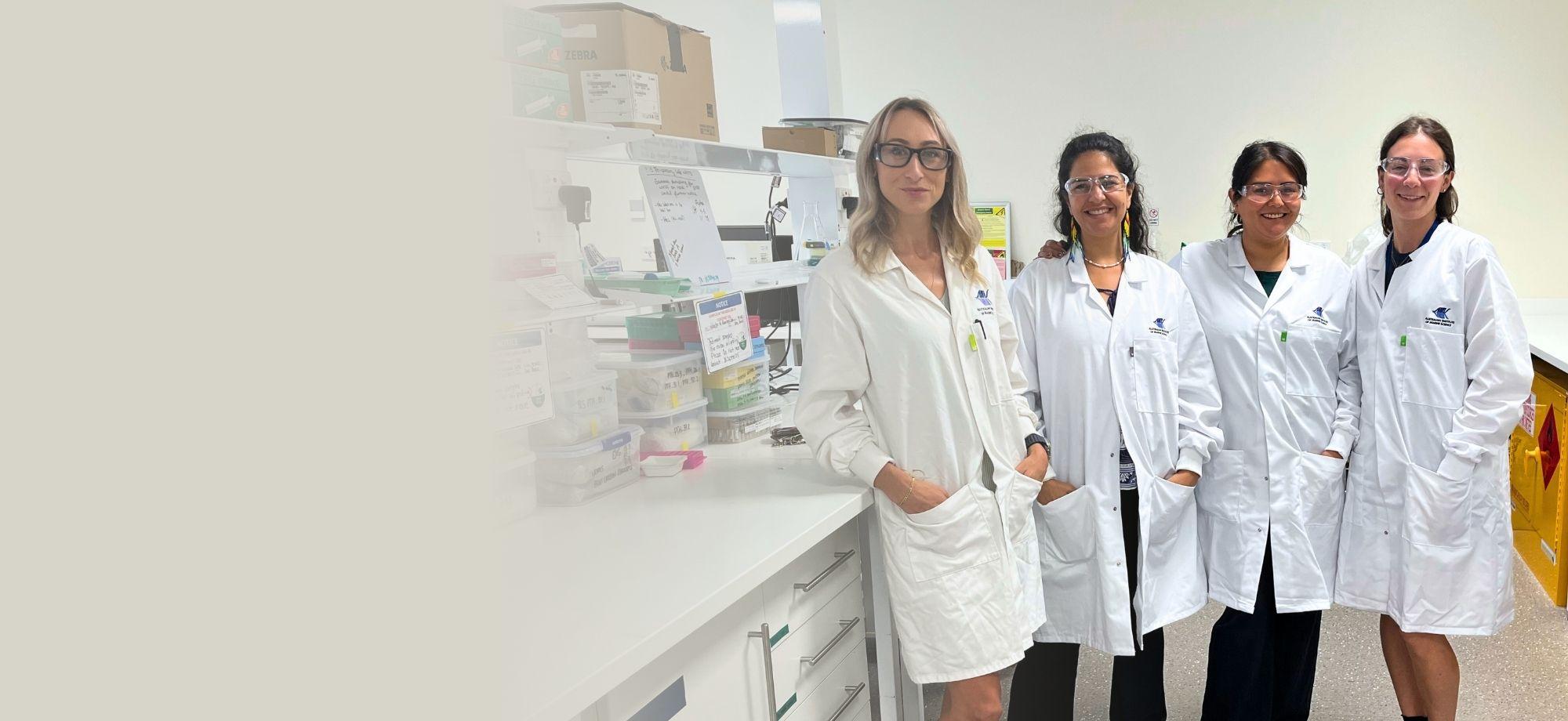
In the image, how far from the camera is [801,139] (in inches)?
96.9

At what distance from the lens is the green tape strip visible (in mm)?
1534

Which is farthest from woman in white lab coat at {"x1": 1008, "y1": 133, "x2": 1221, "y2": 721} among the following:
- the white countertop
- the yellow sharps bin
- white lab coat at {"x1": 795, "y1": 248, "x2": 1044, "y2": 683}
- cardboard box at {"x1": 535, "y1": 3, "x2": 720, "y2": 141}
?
the yellow sharps bin

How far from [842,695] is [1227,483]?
3.10 feet

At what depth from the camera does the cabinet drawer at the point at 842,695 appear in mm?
1640

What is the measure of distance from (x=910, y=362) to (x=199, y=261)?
1.48m

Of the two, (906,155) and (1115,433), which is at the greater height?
(906,155)

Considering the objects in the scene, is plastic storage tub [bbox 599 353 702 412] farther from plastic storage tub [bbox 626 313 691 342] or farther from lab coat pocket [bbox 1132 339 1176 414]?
lab coat pocket [bbox 1132 339 1176 414]

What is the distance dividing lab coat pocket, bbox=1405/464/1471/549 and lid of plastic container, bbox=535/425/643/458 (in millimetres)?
1582

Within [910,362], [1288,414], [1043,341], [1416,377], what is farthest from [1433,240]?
[910,362]

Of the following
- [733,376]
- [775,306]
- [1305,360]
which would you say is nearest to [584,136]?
[733,376]

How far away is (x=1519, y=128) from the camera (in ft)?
12.8

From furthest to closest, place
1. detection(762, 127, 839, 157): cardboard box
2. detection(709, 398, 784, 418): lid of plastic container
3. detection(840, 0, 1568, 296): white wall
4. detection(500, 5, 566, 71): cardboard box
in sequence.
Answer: detection(840, 0, 1568, 296): white wall
detection(762, 127, 839, 157): cardboard box
detection(709, 398, 784, 418): lid of plastic container
detection(500, 5, 566, 71): cardboard box

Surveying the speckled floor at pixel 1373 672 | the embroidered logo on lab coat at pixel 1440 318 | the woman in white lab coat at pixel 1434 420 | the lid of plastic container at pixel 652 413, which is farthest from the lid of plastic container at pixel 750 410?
the embroidered logo on lab coat at pixel 1440 318

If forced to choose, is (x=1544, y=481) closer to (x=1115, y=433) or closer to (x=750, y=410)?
(x=1115, y=433)
